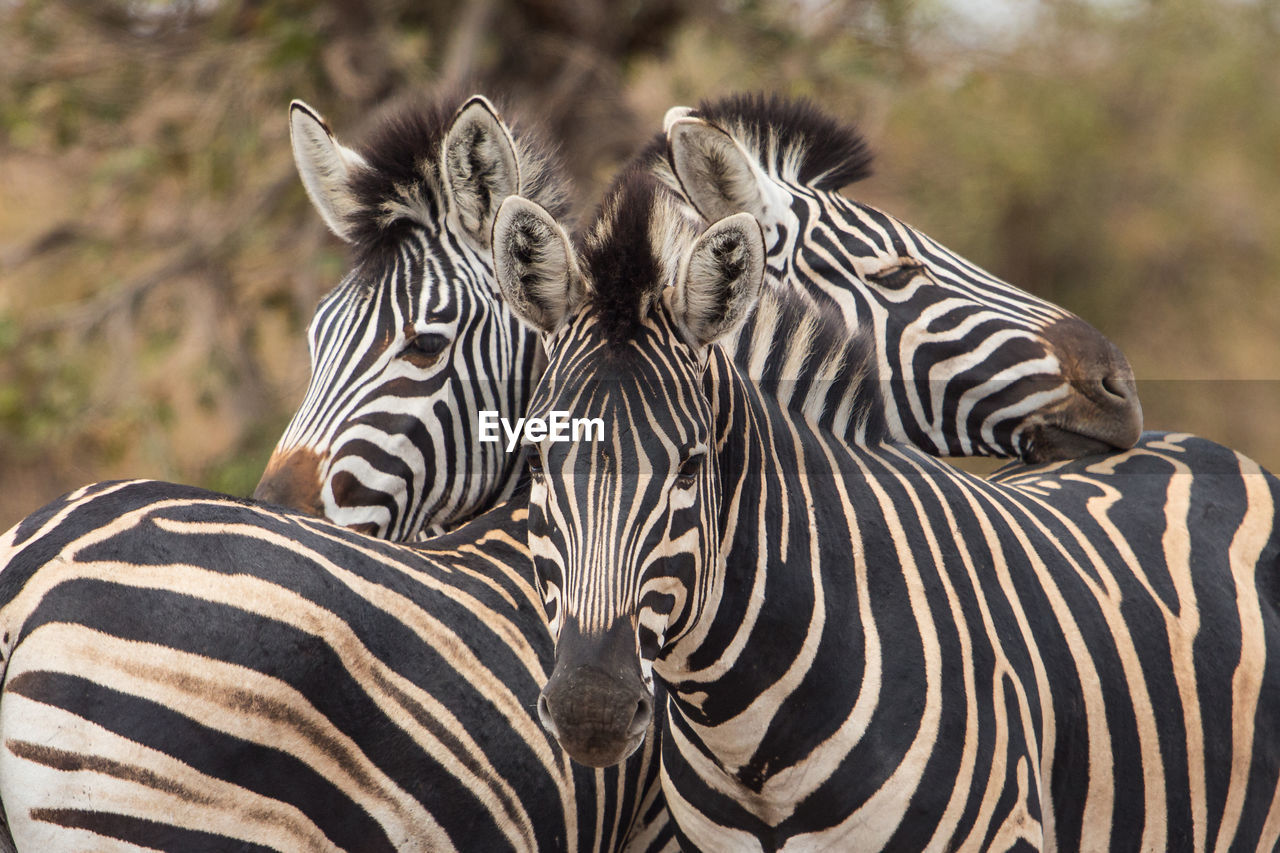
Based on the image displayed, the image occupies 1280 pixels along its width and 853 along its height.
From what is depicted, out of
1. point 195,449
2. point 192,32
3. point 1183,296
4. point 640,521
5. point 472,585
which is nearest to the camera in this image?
point 640,521

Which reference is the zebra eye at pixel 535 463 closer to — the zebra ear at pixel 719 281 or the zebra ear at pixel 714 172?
the zebra ear at pixel 719 281

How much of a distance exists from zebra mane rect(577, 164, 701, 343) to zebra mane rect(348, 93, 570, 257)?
4.55 ft

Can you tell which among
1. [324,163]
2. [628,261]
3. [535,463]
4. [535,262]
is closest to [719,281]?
[628,261]

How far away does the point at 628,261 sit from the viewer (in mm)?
2416

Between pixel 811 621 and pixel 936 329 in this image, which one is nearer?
pixel 811 621

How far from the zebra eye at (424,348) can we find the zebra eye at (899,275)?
55.0 inches

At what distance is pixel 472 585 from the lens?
2.96 m

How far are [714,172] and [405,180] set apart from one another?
992 millimetres

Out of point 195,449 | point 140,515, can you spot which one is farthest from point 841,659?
point 195,449

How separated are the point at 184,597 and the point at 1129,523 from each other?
8.22ft

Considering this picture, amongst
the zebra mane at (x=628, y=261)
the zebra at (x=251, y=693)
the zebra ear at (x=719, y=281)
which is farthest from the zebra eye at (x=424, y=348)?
the zebra ear at (x=719, y=281)

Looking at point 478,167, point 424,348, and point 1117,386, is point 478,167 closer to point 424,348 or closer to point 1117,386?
point 424,348

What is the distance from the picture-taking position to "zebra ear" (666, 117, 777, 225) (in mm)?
3662

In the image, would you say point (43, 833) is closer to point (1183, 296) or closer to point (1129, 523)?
point (1129, 523)
